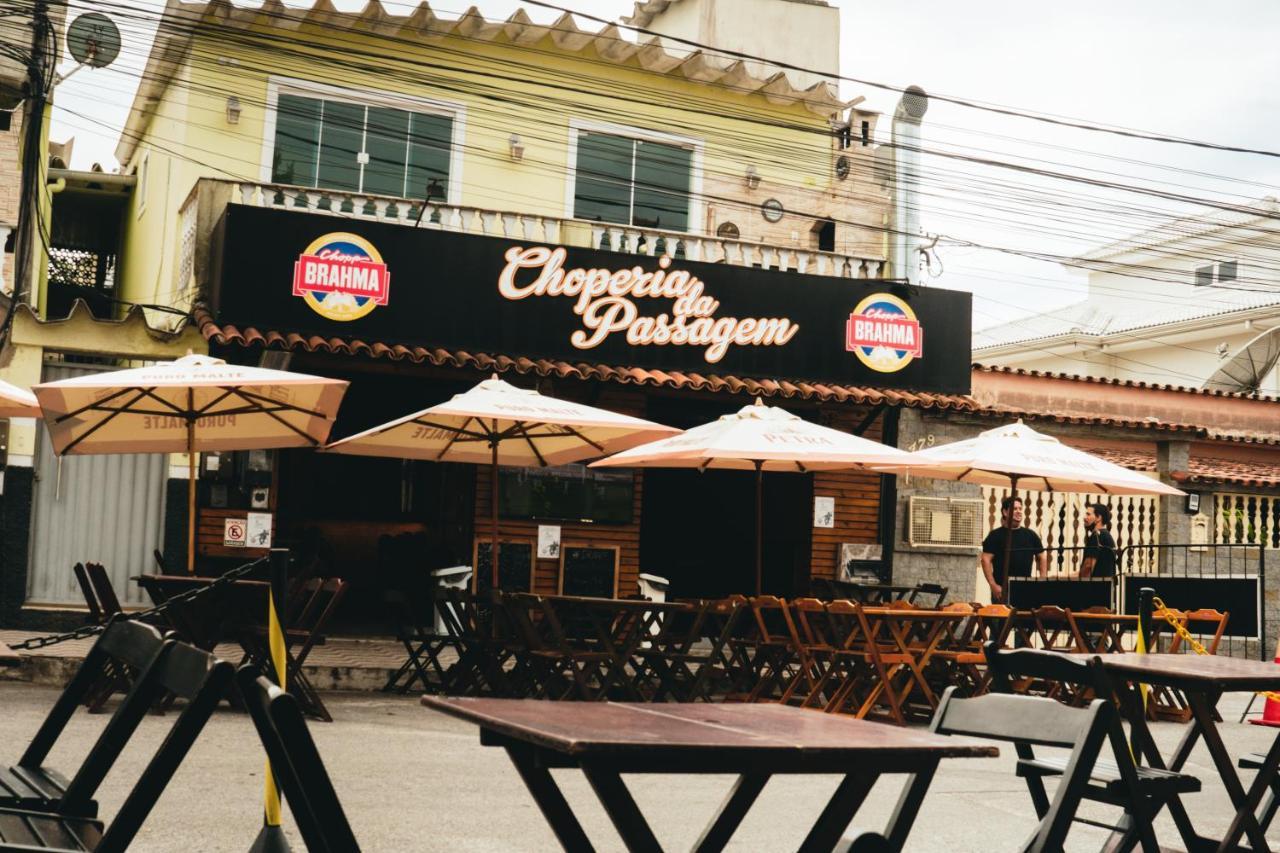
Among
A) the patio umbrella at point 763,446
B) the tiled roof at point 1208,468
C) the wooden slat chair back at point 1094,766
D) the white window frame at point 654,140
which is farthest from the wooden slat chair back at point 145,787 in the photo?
the tiled roof at point 1208,468

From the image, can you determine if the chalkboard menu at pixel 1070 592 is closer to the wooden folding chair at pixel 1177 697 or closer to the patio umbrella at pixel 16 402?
the wooden folding chair at pixel 1177 697

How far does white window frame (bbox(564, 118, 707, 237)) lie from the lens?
1833 centimetres

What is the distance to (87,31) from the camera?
Result: 18156 millimetres

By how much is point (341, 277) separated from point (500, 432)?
9.96 ft

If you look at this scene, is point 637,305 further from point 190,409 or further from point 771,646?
point 190,409

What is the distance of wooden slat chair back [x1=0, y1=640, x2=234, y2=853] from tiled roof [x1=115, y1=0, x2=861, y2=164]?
47.2 feet

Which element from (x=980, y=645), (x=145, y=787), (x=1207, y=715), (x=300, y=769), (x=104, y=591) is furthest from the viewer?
(x=980, y=645)

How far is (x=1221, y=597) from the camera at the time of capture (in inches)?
496

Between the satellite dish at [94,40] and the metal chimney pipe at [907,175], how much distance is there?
10.3 metres

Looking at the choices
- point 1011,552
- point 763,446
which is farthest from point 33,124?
point 1011,552

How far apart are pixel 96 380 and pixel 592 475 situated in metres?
6.27

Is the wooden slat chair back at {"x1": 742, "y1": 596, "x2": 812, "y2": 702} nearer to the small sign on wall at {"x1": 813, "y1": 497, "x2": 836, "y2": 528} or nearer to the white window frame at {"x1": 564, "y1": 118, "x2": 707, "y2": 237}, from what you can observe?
the small sign on wall at {"x1": 813, "y1": 497, "x2": 836, "y2": 528}

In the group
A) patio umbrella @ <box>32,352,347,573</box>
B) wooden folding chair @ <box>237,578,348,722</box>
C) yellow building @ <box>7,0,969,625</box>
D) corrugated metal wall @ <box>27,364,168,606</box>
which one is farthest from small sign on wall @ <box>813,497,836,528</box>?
wooden folding chair @ <box>237,578,348,722</box>

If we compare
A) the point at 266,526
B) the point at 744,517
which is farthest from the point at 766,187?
the point at 266,526
